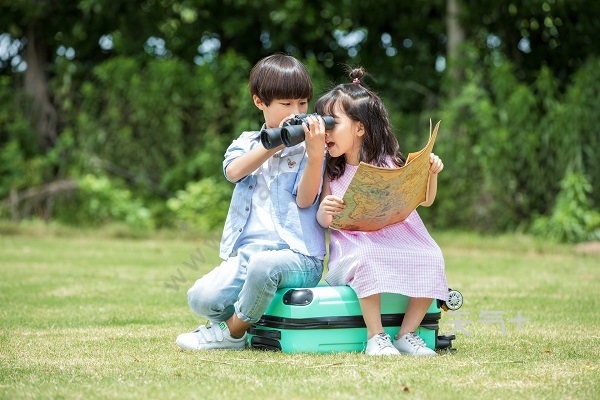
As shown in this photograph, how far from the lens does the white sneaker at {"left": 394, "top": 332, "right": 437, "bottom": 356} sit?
332 cm

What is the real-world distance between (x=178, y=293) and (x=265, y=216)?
1.96 m

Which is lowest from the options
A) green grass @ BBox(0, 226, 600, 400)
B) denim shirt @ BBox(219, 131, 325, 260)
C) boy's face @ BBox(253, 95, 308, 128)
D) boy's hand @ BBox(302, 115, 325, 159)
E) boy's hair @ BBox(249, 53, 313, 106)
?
green grass @ BBox(0, 226, 600, 400)

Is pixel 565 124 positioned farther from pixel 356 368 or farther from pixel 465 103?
pixel 356 368

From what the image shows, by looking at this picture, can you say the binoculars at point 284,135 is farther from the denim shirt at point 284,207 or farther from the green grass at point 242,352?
the green grass at point 242,352

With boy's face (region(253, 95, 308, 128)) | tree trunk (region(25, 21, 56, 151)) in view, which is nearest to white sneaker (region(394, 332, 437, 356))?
boy's face (region(253, 95, 308, 128))

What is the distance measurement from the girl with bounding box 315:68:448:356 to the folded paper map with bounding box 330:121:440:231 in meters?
0.05

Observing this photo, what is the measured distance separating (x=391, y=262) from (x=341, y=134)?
53cm

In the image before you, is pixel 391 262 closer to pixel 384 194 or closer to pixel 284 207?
pixel 384 194

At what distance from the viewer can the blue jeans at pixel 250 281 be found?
3.33 meters

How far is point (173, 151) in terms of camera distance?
9.97 metres

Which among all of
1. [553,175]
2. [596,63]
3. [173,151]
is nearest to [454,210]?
[553,175]

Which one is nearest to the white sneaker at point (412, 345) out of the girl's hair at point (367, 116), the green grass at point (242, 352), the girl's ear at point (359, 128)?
the green grass at point (242, 352)

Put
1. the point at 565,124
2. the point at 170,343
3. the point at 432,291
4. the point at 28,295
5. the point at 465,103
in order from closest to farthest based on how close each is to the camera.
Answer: the point at 432,291 < the point at 170,343 < the point at 28,295 < the point at 565,124 < the point at 465,103

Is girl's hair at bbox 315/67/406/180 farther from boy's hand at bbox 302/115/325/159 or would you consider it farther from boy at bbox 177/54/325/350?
boy's hand at bbox 302/115/325/159
